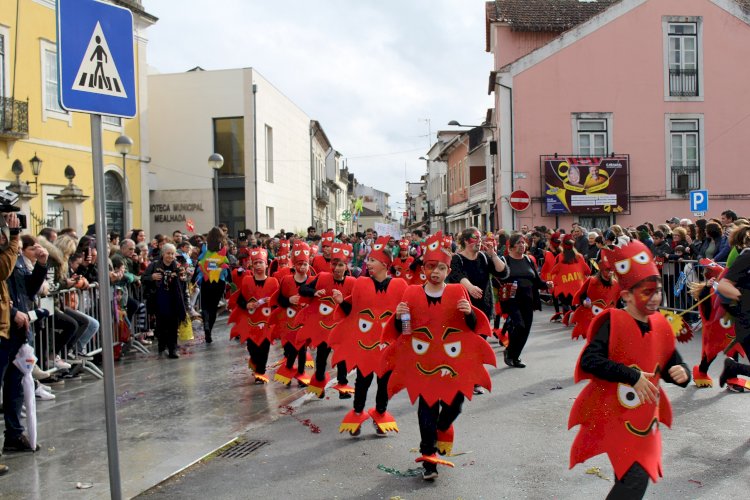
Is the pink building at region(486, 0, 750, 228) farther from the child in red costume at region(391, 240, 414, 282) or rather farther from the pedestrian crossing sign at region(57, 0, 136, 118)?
the pedestrian crossing sign at region(57, 0, 136, 118)

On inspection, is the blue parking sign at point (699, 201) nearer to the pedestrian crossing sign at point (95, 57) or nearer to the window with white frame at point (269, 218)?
the pedestrian crossing sign at point (95, 57)

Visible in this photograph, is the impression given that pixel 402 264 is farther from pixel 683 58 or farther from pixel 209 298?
pixel 683 58

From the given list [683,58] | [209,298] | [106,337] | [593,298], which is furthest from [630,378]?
[683,58]

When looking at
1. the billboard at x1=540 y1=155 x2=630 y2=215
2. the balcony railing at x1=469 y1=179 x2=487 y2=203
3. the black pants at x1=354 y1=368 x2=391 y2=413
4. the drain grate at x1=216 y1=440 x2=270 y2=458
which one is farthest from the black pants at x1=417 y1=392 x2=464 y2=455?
the balcony railing at x1=469 y1=179 x2=487 y2=203

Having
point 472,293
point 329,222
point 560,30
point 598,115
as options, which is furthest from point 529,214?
point 329,222

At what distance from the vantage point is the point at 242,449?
652 centimetres

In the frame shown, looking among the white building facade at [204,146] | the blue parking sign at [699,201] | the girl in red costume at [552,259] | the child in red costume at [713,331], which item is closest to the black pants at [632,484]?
the child in red costume at [713,331]

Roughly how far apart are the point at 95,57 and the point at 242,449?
11.8 feet

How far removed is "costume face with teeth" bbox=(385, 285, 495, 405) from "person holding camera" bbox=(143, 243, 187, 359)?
22.2 ft

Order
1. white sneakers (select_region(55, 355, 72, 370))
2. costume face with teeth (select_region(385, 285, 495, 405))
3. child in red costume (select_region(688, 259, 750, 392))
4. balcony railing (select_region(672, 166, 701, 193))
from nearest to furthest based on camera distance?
costume face with teeth (select_region(385, 285, 495, 405))
child in red costume (select_region(688, 259, 750, 392))
white sneakers (select_region(55, 355, 72, 370))
balcony railing (select_region(672, 166, 701, 193))

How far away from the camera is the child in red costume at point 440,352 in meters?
5.75

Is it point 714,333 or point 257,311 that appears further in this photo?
point 257,311

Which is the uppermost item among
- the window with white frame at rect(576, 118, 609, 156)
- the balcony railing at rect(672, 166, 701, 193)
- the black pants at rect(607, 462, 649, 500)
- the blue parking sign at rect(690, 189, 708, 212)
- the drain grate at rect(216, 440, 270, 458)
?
the window with white frame at rect(576, 118, 609, 156)

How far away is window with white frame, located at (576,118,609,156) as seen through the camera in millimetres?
27344
